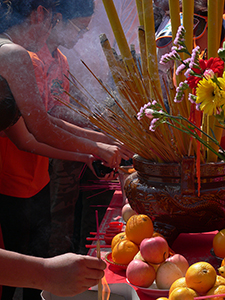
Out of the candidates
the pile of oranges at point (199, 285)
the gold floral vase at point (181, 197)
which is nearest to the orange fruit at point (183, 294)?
the pile of oranges at point (199, 285)

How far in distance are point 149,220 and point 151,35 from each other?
1.32 feet

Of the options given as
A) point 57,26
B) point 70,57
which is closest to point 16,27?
point 57,26

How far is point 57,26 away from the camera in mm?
1039

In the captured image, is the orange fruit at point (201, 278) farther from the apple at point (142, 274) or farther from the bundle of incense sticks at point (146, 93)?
the bundle of incense sticks at point (146, 93)

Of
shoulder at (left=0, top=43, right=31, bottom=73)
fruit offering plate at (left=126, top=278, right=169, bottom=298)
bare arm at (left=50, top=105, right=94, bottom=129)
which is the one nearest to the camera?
fruit offering plate at (left=126, top=278, right=169, bottom=298)

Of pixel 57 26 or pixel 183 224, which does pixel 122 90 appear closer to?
pixel 183 224

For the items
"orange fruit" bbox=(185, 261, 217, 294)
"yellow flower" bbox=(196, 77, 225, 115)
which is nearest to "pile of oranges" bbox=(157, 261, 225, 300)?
"orange fruit" bbox=(185, 261, 217, 294)

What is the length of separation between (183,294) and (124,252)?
0.20 m

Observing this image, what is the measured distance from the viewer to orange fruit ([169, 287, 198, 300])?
15.8 inches

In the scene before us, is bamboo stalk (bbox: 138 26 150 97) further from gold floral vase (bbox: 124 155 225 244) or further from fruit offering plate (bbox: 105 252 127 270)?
fruit offering plate (bbox: 105 252 127 270)

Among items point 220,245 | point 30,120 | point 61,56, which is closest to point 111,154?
point 30,120

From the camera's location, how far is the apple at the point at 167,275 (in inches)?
19.3

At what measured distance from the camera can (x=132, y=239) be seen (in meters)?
0.60

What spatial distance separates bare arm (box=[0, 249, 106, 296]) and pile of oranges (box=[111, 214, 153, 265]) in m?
0.13
